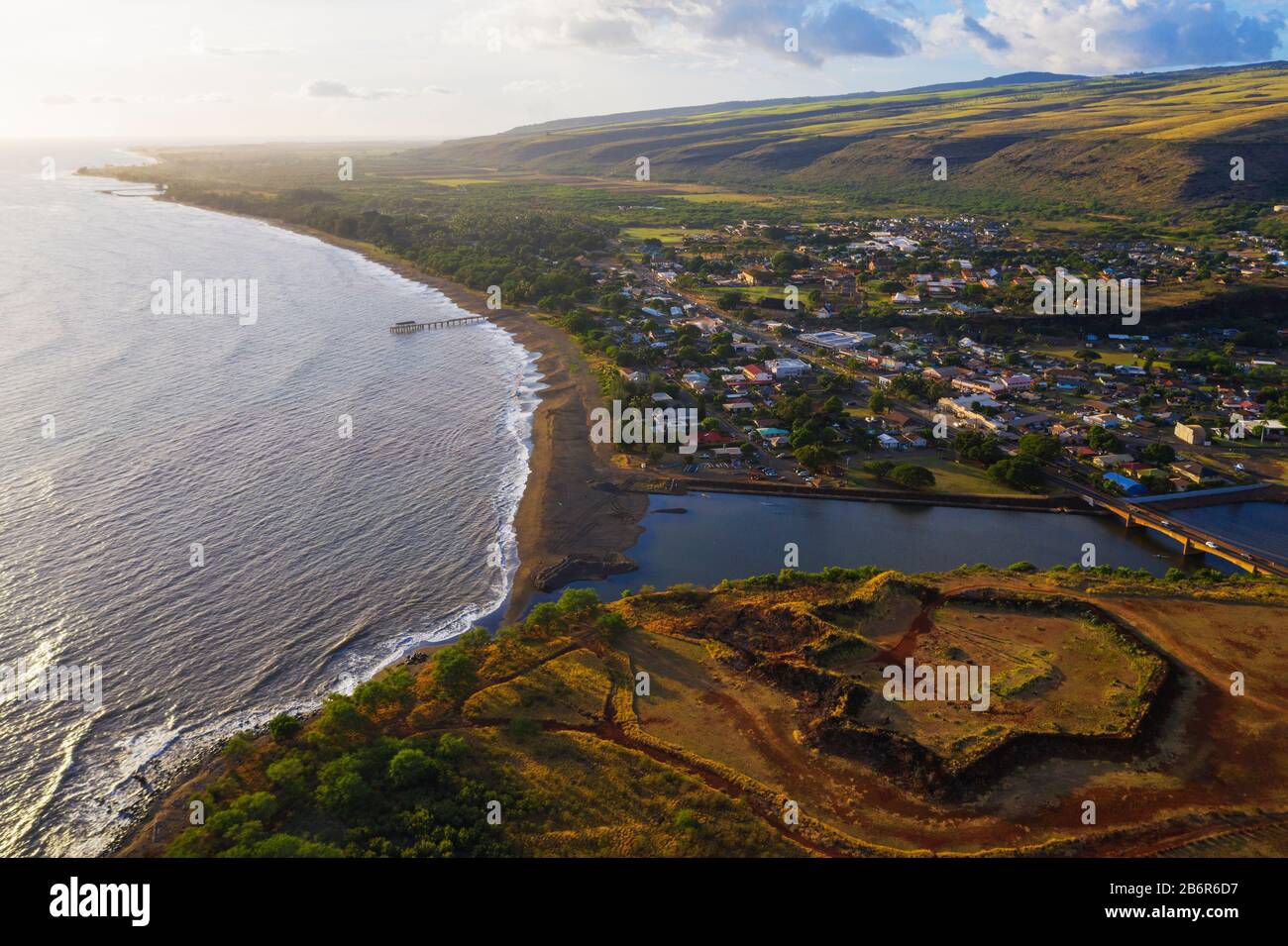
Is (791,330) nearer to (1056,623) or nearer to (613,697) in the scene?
(1056,623)

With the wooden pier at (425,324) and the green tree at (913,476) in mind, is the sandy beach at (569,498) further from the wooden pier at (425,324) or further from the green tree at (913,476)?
the wooden pier at (425,324)

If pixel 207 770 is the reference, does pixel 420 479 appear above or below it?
above

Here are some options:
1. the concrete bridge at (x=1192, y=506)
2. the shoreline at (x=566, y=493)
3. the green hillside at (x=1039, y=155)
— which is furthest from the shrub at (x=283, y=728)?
the green hillside at (x=1039, y=155)

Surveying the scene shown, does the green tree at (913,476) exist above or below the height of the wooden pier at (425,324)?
below

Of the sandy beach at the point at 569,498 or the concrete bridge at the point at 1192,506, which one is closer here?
the sandy beach at the point at 569,498

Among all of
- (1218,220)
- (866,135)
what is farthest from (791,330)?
(866,135)

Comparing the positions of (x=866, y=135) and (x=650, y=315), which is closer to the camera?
(x=650, y=315)

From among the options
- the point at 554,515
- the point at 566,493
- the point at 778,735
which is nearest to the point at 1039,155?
the point at 566,493
